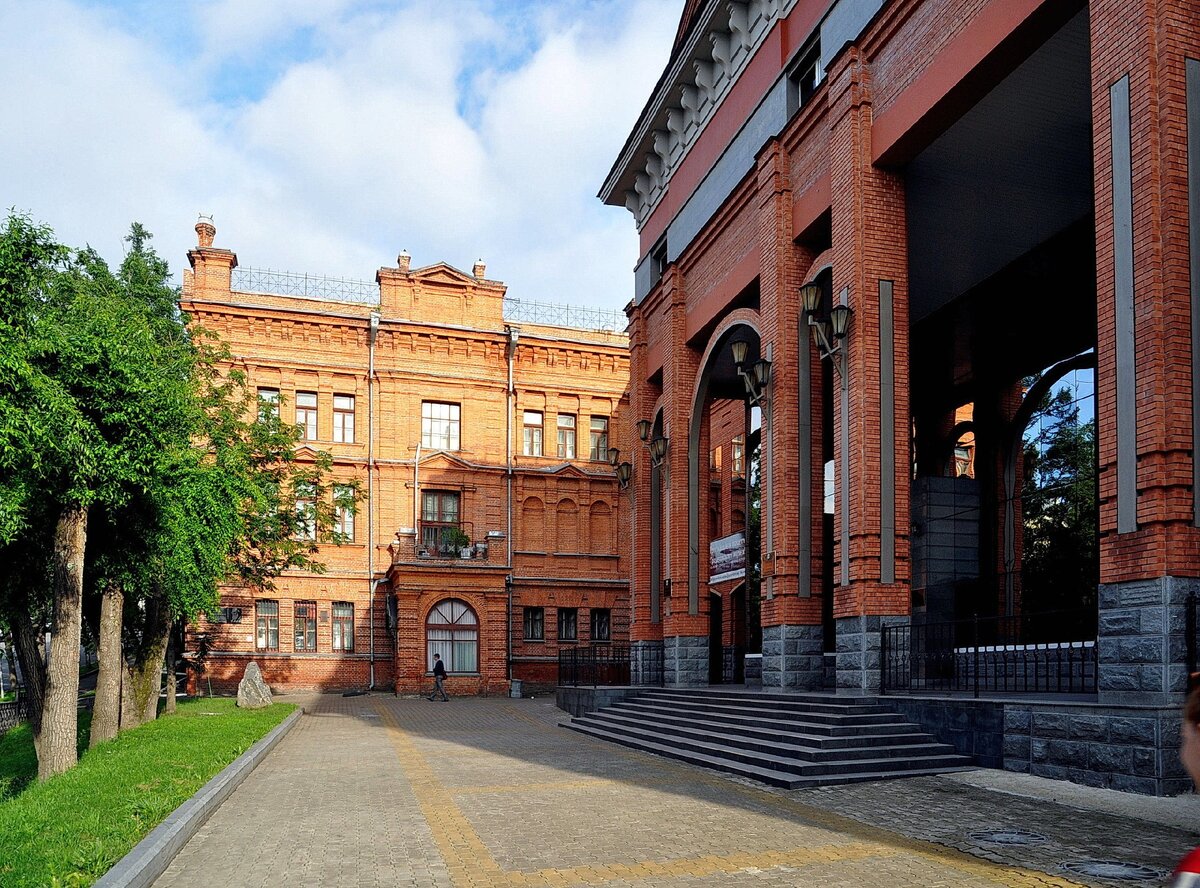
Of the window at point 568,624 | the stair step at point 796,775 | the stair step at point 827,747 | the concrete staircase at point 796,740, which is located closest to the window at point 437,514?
the window at point 568,624

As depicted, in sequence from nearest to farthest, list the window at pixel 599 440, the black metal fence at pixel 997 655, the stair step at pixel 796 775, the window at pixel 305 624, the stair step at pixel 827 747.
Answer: the stair step at pixel 796 775 < the stair step at pixel 827 747 < the black metal fence at pixel 997 655 < the window at pixel 305 624 < the window at pixel 599 440

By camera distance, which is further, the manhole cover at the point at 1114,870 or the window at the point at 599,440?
the window at the point at 599,440

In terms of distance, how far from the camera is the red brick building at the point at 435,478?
35812 millimetres

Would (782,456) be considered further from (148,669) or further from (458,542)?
(458,542)

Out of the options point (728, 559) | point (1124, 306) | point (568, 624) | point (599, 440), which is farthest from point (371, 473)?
point (1124, 306)

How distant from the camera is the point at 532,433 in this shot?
4006 cm

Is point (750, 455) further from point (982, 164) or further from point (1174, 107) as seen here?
point (1174, 107)

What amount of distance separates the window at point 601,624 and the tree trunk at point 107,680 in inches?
875

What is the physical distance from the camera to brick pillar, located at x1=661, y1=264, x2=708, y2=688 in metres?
22.8

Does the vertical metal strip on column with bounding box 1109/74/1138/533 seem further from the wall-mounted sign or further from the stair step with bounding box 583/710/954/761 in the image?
the wall-mounted sign

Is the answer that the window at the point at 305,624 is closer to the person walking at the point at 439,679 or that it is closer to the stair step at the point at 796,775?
the person walking at the point at 439,679

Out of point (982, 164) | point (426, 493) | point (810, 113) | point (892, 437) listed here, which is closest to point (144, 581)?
point (892, 437)

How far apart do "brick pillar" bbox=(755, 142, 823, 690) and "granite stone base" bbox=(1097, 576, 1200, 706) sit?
7191mm

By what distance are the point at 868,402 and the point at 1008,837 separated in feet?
25.6
